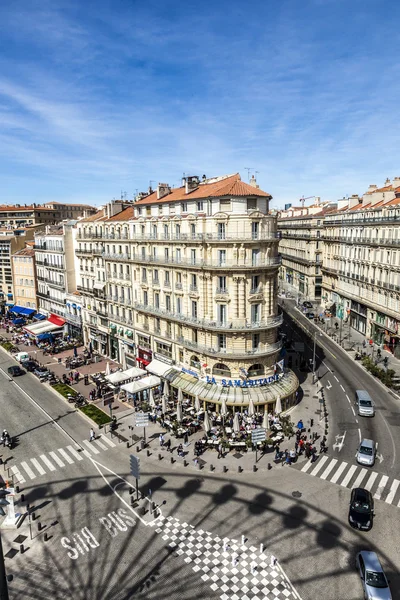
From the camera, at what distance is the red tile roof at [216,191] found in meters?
40.6

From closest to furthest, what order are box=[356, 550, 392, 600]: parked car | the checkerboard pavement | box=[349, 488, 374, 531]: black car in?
box=[356, 550, 392, 600]: parked car, the checkerboard pavement, box=[349, 488, 374, 531]: black car

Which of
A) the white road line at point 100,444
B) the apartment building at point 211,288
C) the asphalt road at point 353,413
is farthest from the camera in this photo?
the apartment building at point 211,288

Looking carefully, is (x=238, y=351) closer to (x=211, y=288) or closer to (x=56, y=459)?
(x=211, y=288)

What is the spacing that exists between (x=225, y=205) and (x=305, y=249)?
69.4 meters

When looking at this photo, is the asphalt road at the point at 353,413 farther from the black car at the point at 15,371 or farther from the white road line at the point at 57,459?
the black car at the point at 15,371

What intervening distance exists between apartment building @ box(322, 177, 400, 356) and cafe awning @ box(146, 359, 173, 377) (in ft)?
118

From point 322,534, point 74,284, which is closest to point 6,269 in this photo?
point 74,284

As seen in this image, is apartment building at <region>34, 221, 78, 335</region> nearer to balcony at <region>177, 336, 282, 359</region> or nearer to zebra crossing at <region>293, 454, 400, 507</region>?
balcony at <region>177, 336, 282, 359</region>

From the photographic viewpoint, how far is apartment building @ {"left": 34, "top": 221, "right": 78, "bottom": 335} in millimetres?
73812

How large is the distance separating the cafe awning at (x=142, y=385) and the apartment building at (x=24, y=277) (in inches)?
2105

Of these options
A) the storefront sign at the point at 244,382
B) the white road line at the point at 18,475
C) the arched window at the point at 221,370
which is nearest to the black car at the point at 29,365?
the white road line at the point at 18,475

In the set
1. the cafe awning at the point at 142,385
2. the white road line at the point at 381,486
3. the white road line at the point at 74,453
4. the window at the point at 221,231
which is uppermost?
the window at the point at 221,231

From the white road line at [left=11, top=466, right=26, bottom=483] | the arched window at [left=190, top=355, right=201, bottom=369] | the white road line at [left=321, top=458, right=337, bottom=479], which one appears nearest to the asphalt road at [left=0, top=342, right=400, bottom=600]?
the white road line at [left=11, top=466, right=26, bottom=483]

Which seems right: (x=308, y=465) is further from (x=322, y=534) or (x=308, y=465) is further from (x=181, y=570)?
(x=181, y=570)
